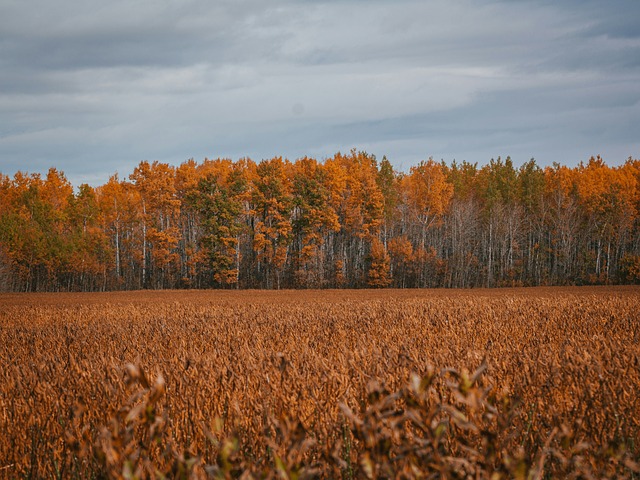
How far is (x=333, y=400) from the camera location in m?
4.38

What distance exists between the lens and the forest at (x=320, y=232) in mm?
51281

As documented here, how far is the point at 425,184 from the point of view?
61188 millimetres

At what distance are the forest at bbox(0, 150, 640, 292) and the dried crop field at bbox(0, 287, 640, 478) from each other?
1478 inches

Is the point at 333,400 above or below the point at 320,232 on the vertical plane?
below

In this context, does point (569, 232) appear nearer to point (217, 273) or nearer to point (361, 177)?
point (361, 177)

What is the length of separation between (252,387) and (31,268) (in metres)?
61.3

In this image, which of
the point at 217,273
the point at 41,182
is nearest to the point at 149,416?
the point at 217,273

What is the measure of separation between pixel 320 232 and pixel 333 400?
2026 inches

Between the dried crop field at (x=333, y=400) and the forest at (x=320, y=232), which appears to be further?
the forest at (x=320, y=232)

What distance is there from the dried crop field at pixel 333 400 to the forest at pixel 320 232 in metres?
37.5

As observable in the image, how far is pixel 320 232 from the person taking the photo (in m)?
55.8

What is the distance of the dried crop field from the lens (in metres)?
1.48

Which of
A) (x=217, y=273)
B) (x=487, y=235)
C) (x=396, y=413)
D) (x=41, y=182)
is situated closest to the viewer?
(x=396, y=413)

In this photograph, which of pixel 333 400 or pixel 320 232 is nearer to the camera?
pixel 333 400
